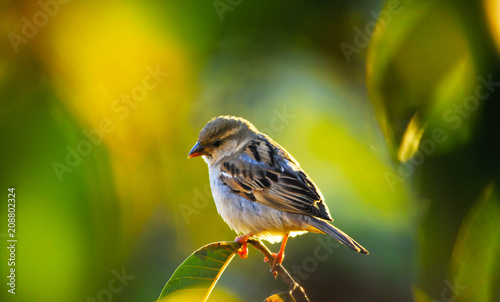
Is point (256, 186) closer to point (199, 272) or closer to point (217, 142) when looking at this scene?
point (217, 142)

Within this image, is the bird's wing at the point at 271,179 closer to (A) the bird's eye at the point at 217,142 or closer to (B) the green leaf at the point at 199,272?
(A) the bird's eye at the point at 217,142

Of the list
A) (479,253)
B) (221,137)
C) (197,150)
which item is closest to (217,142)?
(221,137)

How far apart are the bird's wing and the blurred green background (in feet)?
0.38

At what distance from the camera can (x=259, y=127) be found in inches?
138

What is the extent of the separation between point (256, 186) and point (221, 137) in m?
0.44

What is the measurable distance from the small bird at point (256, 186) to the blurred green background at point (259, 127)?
0.47ft

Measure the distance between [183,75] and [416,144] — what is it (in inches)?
62.8

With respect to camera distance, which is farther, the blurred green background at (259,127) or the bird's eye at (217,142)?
the bird's eye at (217,142)

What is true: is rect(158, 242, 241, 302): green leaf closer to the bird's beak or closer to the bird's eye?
the bird's beak

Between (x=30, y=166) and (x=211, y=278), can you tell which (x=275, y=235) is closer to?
(x=211, y=278)

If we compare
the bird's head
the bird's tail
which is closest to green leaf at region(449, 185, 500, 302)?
the bird's tail

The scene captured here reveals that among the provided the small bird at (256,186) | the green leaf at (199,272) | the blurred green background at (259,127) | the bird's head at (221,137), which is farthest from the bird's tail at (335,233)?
A: the bird's head at (221,137)

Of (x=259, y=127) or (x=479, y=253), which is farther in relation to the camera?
(x=259, y=127)

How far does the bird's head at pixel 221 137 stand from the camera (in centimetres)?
333
